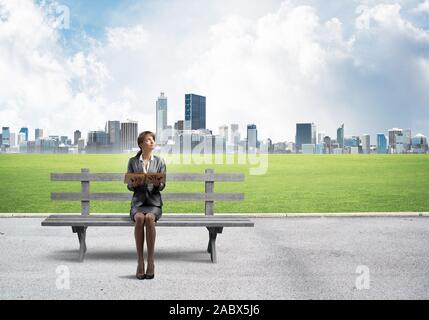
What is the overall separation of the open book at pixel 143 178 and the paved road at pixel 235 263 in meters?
0.99

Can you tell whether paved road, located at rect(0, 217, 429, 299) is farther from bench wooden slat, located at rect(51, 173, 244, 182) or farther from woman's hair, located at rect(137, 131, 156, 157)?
woman's hair, located at rect(137, 131, 156, 157)

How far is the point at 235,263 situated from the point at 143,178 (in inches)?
60.3

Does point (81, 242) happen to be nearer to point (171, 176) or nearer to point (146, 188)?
point (146, 188)

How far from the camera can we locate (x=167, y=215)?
21.5ft

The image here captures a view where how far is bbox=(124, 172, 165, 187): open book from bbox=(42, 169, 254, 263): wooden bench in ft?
2.03

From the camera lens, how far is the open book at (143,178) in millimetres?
5582

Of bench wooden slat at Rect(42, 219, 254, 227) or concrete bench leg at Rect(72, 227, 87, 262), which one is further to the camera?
concrete bench leg at Rect(72, 227, 87, 262)

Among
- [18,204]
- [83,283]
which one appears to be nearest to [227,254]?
[83,283]

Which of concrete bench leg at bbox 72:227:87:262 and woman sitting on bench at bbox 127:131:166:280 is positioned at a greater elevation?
woman sitting on bench at bbox 127:131:166:280

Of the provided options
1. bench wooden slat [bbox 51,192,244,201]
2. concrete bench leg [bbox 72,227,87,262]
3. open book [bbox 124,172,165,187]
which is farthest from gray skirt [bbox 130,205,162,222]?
bench wooden slat [bbox 51,192,244,201]

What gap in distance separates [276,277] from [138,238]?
1521mm

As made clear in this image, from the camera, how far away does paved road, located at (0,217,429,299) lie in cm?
488

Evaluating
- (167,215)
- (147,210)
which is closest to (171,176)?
(167,215)
